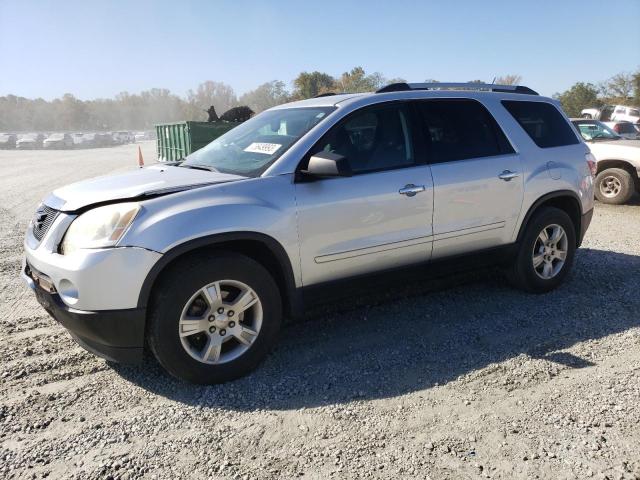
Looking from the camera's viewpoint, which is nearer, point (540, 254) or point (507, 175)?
point (507, 175)

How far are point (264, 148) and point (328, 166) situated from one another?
691 mm

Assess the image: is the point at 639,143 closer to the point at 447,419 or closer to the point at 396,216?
the point at 396,216

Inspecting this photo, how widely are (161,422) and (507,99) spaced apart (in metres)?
3.98

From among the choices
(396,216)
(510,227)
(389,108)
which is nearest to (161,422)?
(396,216)

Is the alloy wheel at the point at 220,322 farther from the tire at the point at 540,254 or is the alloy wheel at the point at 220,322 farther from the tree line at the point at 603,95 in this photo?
the tree line at the point at 603,95

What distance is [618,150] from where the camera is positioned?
397 inches

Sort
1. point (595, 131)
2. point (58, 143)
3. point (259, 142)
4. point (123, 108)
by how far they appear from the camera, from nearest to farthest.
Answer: point (259, 142)
point (595, 131)
point (58, 143)
point (123, 108)

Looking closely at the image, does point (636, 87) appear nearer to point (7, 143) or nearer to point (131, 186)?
point (131, 186)

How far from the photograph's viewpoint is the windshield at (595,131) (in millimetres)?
11031

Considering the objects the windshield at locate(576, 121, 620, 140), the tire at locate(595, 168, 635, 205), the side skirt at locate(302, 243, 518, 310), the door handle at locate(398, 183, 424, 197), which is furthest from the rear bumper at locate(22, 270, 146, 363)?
the windshield at locate(576, 121, 620, 140)

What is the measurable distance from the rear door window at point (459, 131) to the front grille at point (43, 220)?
2.75 metres

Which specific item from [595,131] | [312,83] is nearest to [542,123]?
[595,131]

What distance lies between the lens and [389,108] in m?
3.97

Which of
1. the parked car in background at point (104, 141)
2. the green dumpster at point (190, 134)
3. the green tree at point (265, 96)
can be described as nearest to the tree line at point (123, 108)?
the green tree at point (265, 96)
